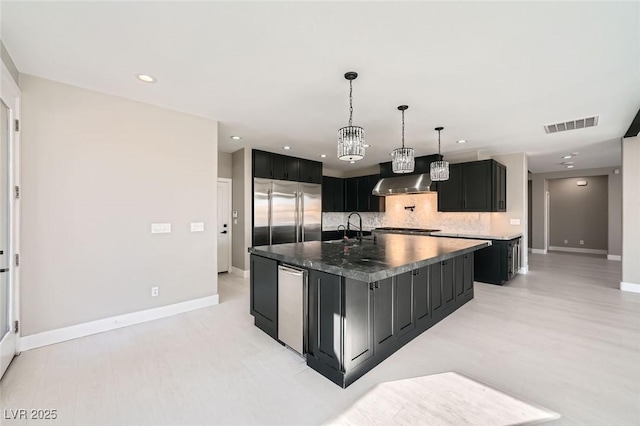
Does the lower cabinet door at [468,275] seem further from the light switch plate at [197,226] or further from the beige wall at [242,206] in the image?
the beige wall at [242,206]

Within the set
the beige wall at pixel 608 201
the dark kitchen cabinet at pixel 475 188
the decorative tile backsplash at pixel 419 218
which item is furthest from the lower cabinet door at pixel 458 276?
the beige wall at pixel 608 201

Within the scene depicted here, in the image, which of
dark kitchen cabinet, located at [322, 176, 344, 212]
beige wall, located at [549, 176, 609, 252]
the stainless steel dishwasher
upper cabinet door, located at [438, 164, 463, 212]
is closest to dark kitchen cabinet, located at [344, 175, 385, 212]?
dark kitchen cabinet, located at [322, 176, 344, 212]

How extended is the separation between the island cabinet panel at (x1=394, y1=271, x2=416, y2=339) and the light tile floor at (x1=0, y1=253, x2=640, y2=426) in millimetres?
182

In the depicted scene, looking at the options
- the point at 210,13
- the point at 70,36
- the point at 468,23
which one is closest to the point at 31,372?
the point at 70,36

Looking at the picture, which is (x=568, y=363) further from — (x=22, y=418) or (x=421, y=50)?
(x=22, y=418)

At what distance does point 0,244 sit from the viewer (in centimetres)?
227

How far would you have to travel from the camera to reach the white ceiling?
177 cm

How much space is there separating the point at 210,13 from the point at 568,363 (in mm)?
3953

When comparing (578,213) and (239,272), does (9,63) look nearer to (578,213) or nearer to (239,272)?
(239,272)

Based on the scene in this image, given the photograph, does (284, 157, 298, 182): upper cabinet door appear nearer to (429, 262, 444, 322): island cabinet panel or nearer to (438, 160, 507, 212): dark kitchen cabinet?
(438, 160, 507, 212): dark kitchen cabinet

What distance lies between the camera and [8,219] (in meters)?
2.40

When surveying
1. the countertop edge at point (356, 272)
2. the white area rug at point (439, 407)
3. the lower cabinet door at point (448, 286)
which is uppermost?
the countertop edge at point (356, 272)

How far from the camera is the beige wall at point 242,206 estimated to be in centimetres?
538

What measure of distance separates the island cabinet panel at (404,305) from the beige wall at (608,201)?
829 centimetres
